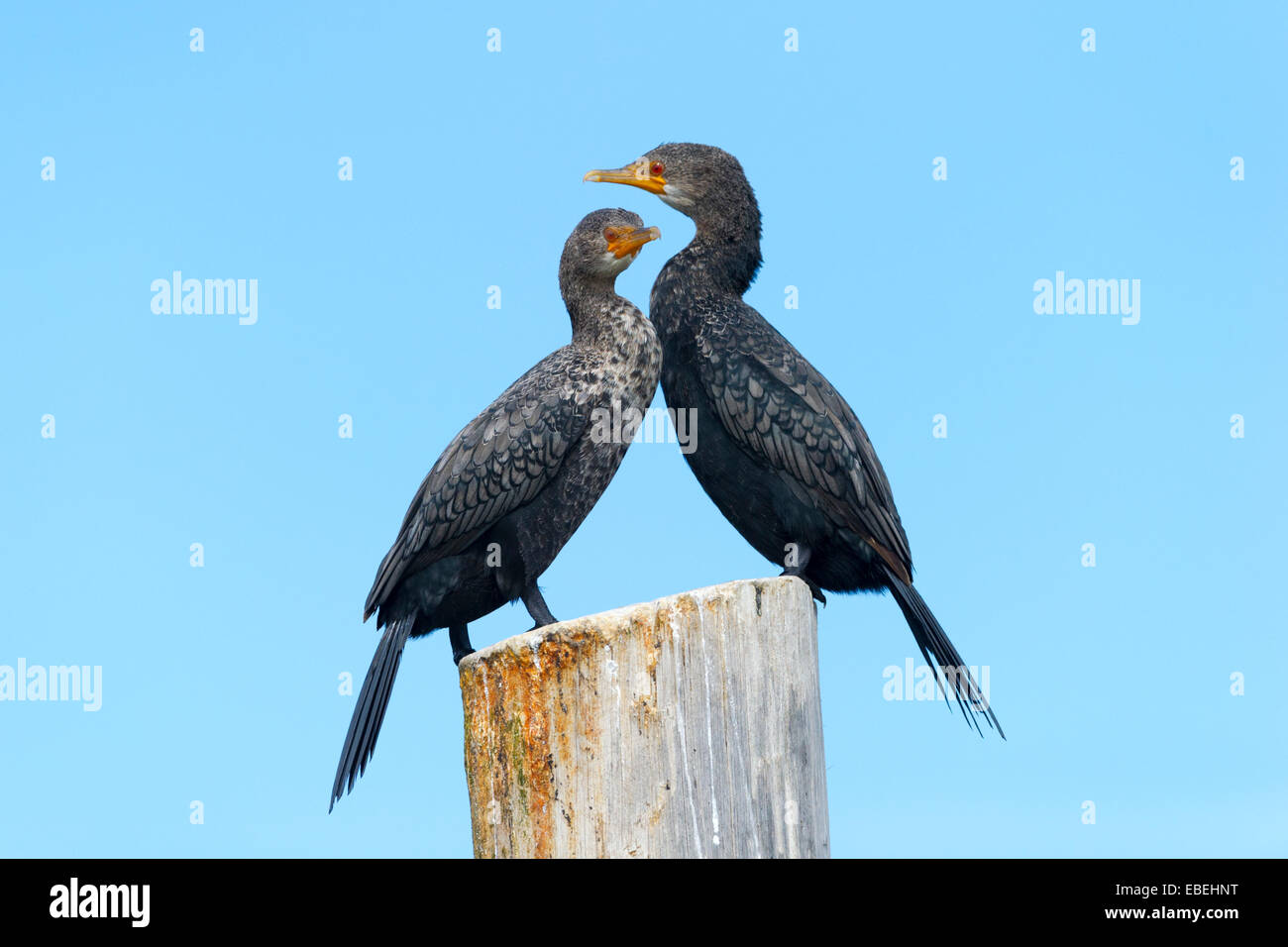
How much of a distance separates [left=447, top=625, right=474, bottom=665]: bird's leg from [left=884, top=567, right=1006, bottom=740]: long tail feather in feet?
6.42

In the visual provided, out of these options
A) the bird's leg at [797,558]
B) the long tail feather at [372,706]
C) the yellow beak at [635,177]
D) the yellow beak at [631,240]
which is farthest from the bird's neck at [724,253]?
the long tail feather at [372,706]

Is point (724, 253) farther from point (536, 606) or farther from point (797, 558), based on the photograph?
point (536, 606)

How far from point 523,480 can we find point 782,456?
45.9 inches

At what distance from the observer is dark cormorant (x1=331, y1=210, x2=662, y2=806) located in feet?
18.3

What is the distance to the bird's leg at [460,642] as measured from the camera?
5.88m

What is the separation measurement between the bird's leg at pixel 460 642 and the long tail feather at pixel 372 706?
1.14ft

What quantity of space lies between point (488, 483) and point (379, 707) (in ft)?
3.52

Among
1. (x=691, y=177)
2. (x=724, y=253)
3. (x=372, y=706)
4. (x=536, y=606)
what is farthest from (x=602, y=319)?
(x=372, y=706)

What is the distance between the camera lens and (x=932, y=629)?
5.61m

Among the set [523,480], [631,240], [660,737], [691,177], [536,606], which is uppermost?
[691,177]

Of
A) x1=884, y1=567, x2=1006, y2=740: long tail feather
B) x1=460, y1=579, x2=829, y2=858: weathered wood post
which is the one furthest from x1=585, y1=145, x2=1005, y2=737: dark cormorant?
x1=460, y1=579, x2=829, y2=858: weathered wood post

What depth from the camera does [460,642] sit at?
232 inches
